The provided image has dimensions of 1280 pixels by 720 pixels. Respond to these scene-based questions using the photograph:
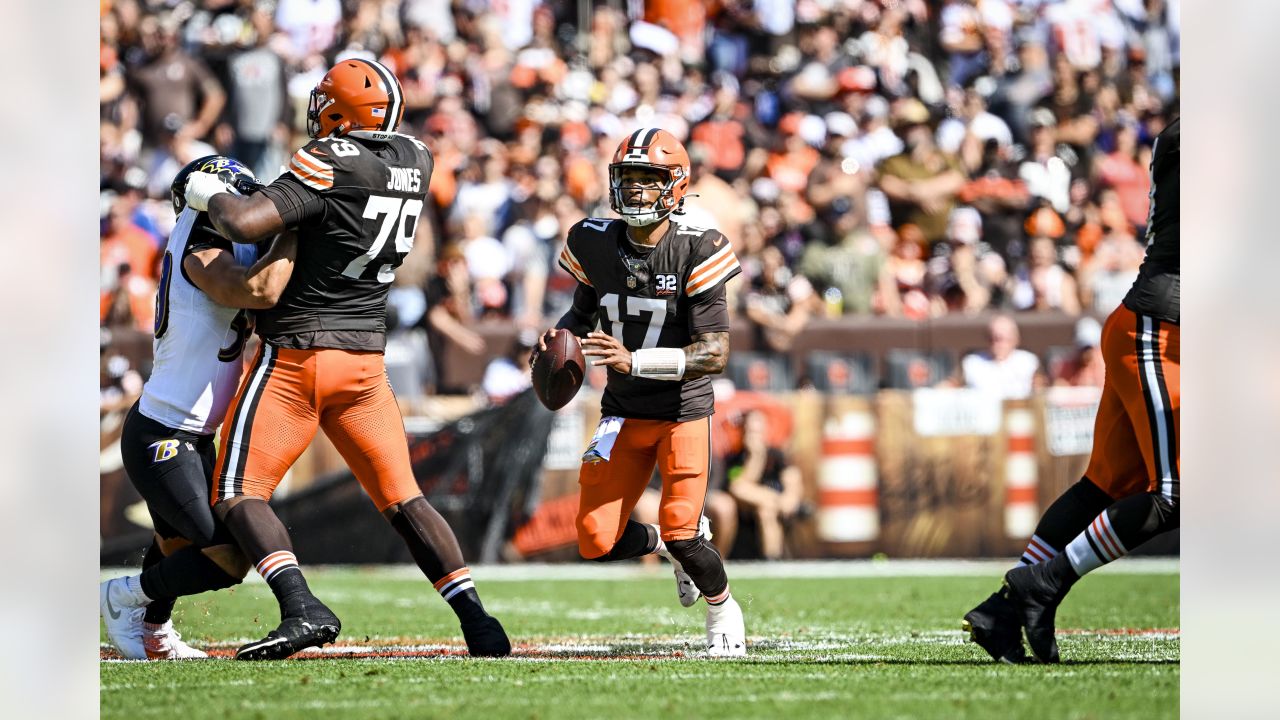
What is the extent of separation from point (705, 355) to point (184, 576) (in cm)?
205

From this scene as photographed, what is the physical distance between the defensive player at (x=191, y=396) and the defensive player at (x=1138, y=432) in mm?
2734

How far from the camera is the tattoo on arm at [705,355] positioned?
5.78 m

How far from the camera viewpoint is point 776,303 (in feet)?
39.7

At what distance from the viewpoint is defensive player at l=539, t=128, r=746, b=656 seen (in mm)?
5824

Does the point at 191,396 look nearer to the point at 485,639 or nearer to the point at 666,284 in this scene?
the point at 485,639

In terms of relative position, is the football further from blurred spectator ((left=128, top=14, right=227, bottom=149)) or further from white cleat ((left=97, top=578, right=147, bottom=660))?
blurred spectator ((left=128, top=14, right=227, bottom=149))

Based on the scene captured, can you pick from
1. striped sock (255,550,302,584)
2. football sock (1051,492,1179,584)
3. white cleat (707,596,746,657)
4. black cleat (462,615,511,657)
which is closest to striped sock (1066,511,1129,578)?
football sock (1051,492,1179,584)

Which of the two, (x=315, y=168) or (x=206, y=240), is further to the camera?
(x=206, y=240)

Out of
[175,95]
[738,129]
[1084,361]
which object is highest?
[175,95]

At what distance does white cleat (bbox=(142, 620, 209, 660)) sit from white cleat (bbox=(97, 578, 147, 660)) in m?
0.02

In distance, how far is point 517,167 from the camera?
44.4 feet

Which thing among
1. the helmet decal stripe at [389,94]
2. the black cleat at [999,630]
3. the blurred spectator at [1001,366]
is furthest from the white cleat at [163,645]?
the blurred spectator at [1001,366]

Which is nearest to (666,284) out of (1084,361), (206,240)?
(206,240)
